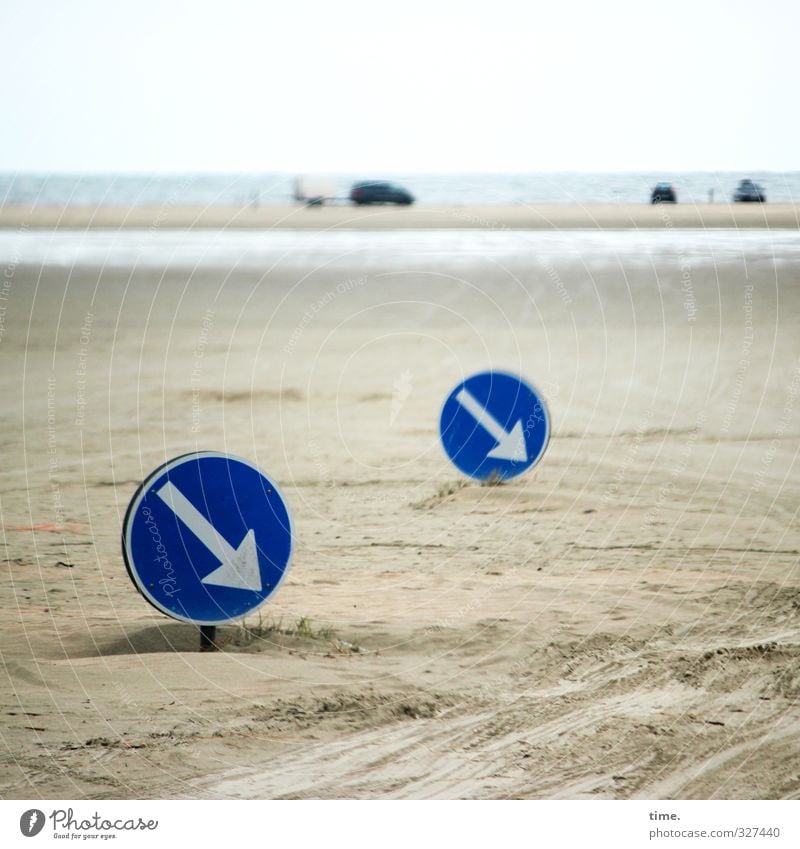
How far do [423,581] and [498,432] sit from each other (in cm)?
105

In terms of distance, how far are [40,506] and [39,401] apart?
2.32m

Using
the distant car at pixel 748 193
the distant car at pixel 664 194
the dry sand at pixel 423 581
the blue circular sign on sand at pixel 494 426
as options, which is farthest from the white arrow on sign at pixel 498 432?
the distant car at pixel 748 193

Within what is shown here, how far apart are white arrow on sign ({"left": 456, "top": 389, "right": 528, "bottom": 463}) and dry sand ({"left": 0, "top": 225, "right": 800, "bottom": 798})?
22cm

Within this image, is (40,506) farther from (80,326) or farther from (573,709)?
(80,326)

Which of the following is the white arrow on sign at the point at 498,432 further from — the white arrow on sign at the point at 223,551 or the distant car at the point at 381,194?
the white arrow on sign at the point at 223,551

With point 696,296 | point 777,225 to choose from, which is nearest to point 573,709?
point 777,225

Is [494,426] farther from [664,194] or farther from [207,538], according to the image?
[207,538]

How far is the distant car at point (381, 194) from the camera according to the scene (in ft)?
20.9

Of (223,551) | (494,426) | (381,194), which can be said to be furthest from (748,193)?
(381,194)

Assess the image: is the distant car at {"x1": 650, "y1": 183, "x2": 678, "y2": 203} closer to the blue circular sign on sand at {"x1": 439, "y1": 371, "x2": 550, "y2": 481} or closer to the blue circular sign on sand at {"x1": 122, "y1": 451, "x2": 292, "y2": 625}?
the blue circular sign on sand at {"x1": 439, "y1": 371, "x2": 550, "y2": 481}

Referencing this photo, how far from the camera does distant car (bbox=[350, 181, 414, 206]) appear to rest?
636 cm

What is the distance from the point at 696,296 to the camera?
33.3 ft

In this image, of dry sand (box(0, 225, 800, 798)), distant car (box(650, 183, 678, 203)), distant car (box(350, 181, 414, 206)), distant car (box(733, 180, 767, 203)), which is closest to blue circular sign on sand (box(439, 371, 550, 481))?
dry sand (box(0, 225, 800, 798))

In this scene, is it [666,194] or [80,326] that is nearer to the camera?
[666,194]
